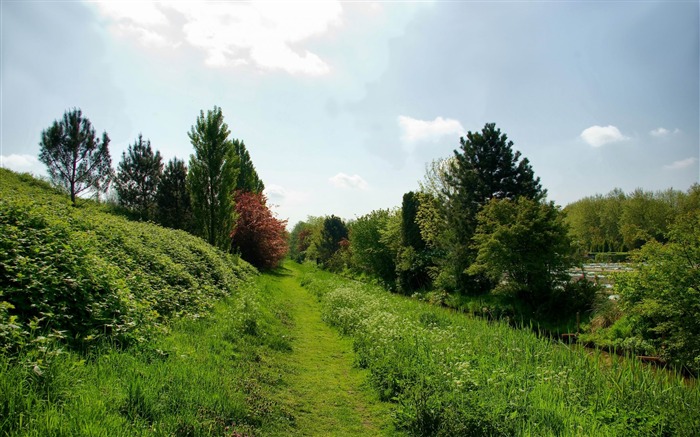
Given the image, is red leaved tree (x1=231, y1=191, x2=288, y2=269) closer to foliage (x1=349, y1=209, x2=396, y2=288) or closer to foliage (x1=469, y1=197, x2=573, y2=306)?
foliage (x1=349, y1=209, x2=396, y2=288)

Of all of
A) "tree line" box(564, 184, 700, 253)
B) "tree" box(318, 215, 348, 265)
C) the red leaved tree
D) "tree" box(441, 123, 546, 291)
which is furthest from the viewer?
"tree" box(318, 215, 348, 265)

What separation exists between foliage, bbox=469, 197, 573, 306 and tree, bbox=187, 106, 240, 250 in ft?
50.5

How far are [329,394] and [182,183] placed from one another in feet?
95.4

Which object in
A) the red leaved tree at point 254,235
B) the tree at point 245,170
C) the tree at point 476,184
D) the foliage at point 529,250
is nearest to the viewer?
the foliage at point 529,250

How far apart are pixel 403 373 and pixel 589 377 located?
2.79 metres

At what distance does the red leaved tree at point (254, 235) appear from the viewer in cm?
2827

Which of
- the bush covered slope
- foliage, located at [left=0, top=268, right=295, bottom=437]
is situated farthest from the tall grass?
the bush covered slope

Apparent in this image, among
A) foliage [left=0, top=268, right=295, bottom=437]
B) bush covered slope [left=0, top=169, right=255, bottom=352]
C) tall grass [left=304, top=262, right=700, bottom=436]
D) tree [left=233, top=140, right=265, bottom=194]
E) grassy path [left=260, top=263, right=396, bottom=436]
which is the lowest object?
grassy path [left=260, top=263, right=396, bottom=436]

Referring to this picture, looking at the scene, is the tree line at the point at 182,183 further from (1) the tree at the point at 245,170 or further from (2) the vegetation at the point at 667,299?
(2) the vegetation at the point at 667,299

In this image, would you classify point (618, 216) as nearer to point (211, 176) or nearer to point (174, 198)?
point (211, 176)

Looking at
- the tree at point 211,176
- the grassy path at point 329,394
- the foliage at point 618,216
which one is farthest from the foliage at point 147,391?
the foliage at point 618,216

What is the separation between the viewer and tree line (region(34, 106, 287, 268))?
2128 cm

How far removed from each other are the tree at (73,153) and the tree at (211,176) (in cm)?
1182

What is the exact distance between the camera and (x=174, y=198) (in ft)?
97.0
